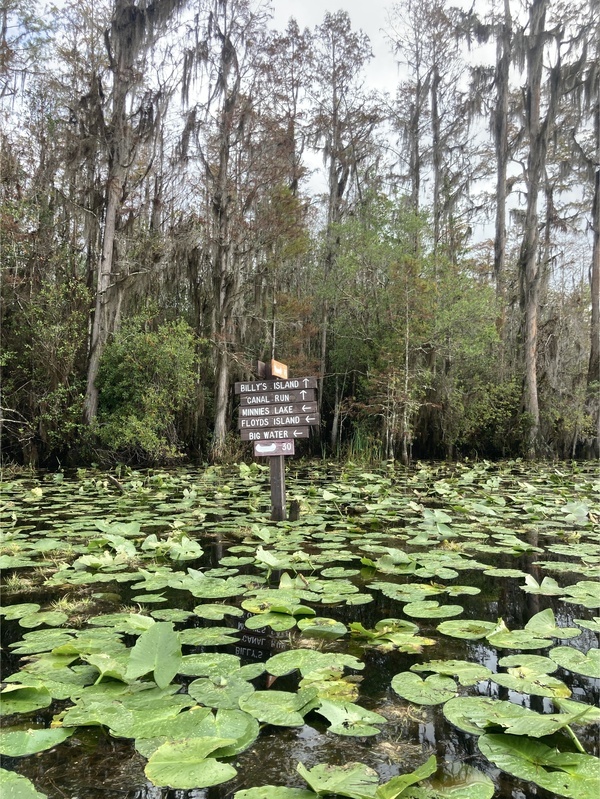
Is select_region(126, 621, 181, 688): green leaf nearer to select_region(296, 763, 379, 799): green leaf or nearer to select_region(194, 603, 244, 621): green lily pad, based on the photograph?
select_region(296, 763, 379, 799): green leaf

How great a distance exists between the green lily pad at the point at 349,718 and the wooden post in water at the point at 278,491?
3.06 metres

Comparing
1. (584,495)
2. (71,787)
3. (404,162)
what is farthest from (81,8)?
(71,787)

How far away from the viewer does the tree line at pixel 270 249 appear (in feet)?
32.9

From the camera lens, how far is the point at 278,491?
4465 millimetres

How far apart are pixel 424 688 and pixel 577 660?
1.87 feet

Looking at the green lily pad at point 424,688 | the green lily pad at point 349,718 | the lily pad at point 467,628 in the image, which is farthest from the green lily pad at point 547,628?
the green lily pad at point 349,718

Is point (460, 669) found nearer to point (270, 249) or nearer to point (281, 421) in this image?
point (281, 421)

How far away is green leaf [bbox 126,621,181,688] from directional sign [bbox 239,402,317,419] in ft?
9.93

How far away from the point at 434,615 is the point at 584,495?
449cm

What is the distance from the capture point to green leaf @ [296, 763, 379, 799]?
91 cm

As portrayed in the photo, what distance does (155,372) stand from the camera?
991 cm

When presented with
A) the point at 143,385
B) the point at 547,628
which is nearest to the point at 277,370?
the point at 547,628

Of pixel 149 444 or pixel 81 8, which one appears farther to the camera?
pixel 81 8

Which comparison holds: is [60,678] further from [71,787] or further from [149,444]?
[149,444]
